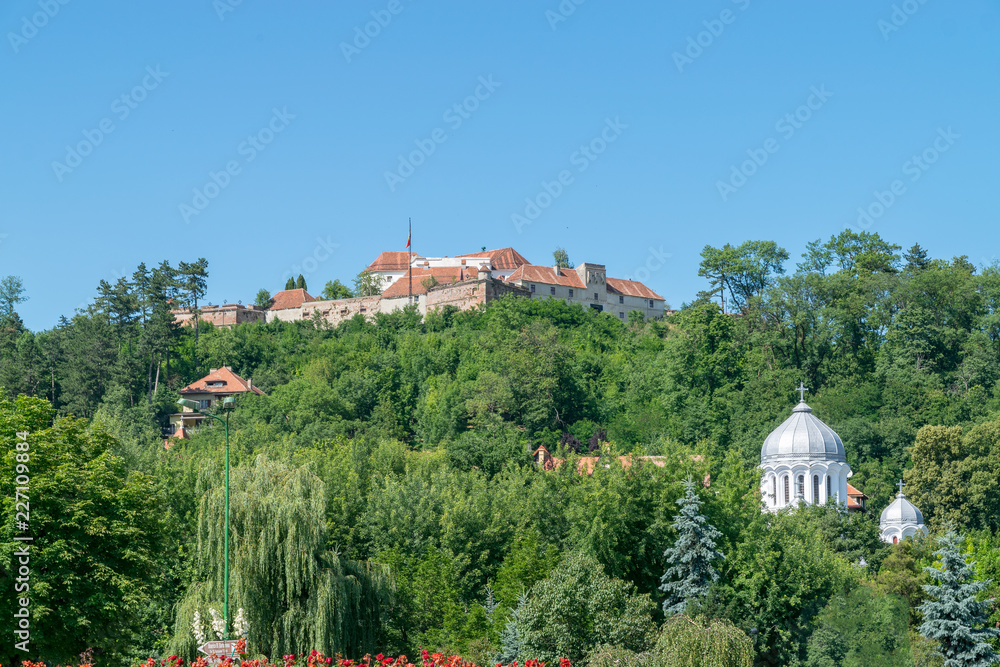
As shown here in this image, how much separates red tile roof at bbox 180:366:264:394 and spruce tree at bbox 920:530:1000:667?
6245 cm

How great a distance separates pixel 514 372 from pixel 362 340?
18.0 m

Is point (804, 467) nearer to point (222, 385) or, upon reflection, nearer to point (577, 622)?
point (577, 622)

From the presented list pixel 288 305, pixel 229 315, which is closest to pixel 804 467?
pixel 288 305

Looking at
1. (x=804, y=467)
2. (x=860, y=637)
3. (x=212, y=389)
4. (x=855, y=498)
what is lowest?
(x=860, y=637)

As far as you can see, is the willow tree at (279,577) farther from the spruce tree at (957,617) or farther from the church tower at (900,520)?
the church tower at (900,520)

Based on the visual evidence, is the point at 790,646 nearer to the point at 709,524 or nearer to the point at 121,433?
the point at 709,524

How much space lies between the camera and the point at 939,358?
84750 mm

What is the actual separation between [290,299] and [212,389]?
25045 millimetres

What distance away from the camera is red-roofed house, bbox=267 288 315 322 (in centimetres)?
11181

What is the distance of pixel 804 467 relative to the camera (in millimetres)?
65500

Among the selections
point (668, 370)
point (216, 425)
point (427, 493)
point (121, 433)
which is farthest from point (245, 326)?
point (427, 493)
